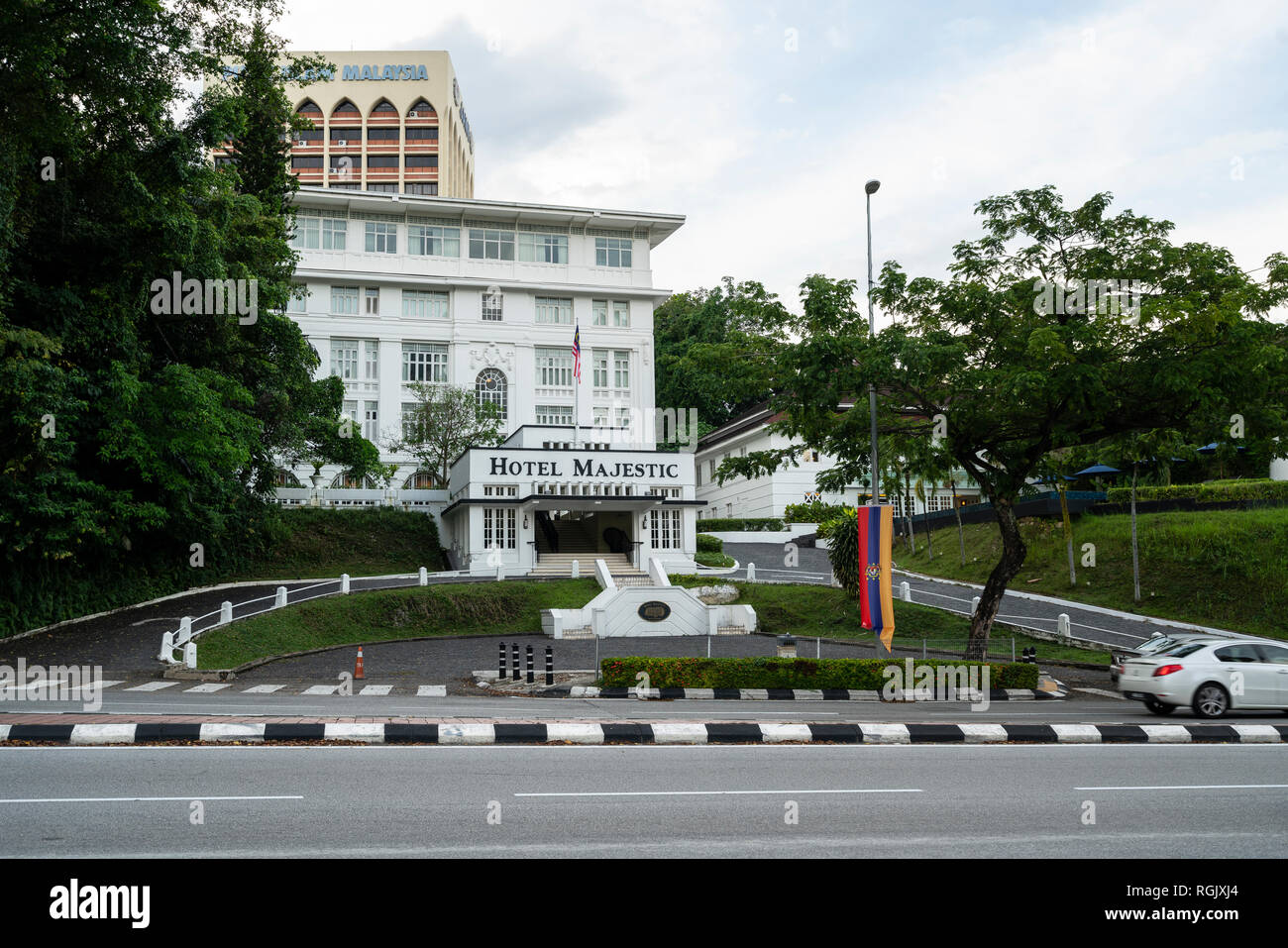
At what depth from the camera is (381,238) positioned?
59500mm

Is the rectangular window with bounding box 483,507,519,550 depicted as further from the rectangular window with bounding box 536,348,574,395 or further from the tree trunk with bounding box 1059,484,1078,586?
the rectangular window with bounding box 536,348,574,395

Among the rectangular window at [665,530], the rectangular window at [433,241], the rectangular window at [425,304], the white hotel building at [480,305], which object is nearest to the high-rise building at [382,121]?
the rectangular window at [433,241]

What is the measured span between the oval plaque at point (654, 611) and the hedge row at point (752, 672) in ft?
30.4

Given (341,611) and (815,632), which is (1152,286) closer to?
(815,632)

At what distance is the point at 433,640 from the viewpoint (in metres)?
28.8

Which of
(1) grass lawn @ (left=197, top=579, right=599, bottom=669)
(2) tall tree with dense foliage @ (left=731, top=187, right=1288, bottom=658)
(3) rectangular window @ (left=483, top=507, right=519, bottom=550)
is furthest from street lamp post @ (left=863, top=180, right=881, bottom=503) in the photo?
(3) rectangular window @ (left=483, top=507, right=519, bottom=550)

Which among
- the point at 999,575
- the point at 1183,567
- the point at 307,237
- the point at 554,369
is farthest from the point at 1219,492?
the point at 307,237

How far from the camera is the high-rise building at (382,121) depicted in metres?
87.8

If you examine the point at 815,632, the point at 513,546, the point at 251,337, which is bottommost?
the point at 815,632

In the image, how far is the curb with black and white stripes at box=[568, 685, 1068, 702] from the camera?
2095 centimetres

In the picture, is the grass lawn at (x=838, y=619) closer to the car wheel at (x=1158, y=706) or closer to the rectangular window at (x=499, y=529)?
the rectangular window at (x=499, y=529)

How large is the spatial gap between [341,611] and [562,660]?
27.7 feet

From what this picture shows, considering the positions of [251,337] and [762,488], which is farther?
[762,488]
